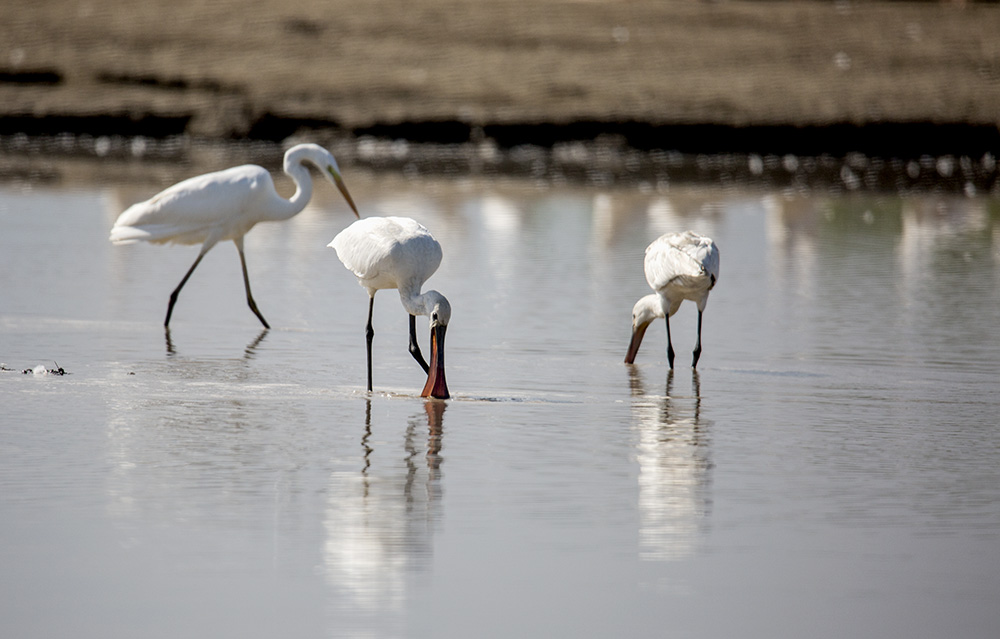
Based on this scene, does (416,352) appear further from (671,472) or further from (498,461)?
(671,472)

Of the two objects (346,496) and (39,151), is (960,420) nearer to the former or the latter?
(346,496)

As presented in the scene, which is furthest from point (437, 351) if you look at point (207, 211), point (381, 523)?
point (207, 211)

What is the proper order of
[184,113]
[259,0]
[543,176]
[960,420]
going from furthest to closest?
1. [259,0]
2. [184,113]
3. [543,176]
4. [960,420]

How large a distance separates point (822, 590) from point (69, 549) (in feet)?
8.02

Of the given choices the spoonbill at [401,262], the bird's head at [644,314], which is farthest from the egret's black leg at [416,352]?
the bird's head at [644,314]

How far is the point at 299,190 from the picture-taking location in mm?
11477

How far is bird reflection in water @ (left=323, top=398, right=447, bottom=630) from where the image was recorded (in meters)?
4.86

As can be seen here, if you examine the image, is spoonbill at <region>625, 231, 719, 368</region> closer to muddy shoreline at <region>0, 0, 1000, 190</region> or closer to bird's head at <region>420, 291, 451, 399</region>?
bird's head at <region>420, 291, 451, 399</region>

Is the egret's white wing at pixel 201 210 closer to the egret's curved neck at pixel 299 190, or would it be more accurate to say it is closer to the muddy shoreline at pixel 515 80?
the egret's curved neck at pixel 299 190

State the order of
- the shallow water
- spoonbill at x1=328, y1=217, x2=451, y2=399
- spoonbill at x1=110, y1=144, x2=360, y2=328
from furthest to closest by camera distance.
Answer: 1. spoonbill at x1=110, y1=144, x2=360, y2=328
2. spoonbill at x1=328, y1=217, x2=451, y2=399
3. the shallow water

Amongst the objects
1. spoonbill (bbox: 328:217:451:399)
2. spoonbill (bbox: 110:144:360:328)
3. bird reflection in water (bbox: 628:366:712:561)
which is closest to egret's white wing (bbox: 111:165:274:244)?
spoonbill (bbox: 110:144:360:328)

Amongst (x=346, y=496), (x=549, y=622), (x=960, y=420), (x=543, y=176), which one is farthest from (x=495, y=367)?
(x=543, y=176)

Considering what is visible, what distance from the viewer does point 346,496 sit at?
592 cm

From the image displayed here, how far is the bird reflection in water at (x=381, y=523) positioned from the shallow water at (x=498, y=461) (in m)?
0.01
